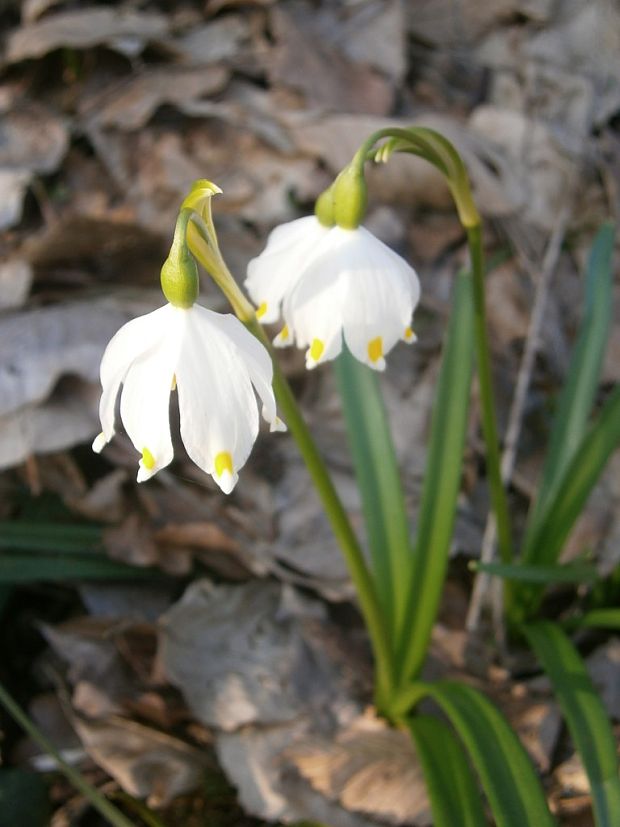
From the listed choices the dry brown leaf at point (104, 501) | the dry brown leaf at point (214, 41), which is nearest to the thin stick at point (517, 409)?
the dry brown leaf at point (104, 501)

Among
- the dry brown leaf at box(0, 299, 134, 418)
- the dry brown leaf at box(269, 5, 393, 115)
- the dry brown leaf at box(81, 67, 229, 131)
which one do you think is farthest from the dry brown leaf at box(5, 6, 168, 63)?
the dry brown leaf at box(0, 299, 134, 418)

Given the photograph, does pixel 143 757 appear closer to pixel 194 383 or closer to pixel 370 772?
pixel 370 772

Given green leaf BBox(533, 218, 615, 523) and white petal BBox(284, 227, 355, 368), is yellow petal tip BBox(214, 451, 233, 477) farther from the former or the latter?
green leaf BBox(533, 218, 615, 523)

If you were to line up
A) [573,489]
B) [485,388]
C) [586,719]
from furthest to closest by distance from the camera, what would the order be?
[573,489] < [485,388] < [586,719]

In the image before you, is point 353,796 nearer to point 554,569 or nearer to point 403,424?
point 554,569

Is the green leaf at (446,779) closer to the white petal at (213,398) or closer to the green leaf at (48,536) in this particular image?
the white petal at (213,398)

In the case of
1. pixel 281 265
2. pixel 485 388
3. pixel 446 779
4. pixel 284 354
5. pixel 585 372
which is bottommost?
pixel 446 779

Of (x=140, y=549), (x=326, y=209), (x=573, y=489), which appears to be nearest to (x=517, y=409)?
(x=573, y=489)
